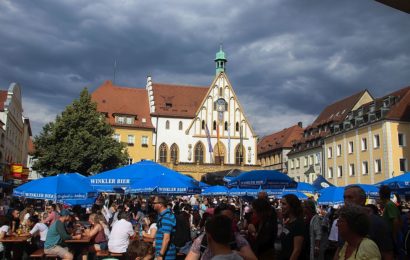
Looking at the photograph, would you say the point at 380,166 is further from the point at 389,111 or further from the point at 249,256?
the point at 249,256

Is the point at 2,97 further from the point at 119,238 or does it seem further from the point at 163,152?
the point at 119,238

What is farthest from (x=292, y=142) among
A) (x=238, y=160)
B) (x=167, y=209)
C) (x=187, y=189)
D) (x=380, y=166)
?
(x=167, y=209)

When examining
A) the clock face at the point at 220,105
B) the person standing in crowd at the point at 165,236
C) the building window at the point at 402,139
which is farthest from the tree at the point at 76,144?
the person standing in crowd at the point at 165,236

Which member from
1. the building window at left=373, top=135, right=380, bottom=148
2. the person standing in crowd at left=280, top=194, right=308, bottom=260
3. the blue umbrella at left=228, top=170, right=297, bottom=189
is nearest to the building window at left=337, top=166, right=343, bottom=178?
the building window at left=373, top=135, right=380, bottom=148

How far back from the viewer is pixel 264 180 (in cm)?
1407

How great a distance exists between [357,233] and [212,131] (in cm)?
5921

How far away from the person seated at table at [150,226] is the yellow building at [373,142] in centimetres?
3636

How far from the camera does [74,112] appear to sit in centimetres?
4162

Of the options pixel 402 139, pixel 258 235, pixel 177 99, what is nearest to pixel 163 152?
pixel 177 99

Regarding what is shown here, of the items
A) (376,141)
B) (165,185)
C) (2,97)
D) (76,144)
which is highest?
(2,97)

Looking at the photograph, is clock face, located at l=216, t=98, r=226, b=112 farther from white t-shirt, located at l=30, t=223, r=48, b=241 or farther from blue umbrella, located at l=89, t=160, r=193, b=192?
white t-shirt, located at l=30, t=223, r=48, b=241

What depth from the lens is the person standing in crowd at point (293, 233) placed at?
18.7ft

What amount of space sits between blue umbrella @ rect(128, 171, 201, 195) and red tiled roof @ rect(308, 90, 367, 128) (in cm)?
4753

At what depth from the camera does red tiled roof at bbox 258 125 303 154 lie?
72.8 meters
